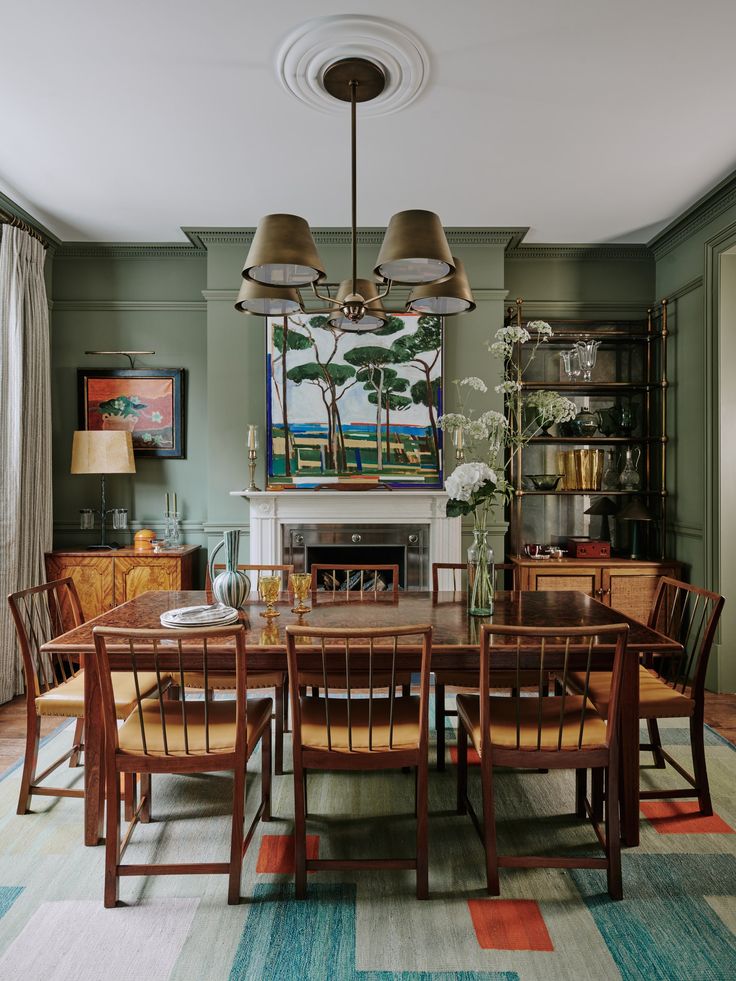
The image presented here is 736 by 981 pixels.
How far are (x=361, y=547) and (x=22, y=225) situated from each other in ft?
9.67

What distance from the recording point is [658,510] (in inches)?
188

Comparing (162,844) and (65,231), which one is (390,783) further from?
(65,231)

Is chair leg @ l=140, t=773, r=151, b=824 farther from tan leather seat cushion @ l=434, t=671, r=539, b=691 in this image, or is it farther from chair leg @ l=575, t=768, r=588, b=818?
chair leg @ l=575, t=768, r=588, b=818

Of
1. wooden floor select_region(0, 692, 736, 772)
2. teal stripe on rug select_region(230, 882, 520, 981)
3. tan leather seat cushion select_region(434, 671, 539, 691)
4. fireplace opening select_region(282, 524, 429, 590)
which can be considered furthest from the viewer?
fireplace opening select_region(282, 524, 429, 590)

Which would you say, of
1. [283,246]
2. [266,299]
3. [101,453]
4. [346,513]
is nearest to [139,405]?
[101,453]

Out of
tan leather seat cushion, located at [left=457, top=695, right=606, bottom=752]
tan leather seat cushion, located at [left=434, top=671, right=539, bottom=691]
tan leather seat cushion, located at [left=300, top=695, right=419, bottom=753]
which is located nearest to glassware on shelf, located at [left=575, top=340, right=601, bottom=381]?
tan leather seat cushion, located at [left=434, top=671, right=539, bottom=691]

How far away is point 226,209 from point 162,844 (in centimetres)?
351

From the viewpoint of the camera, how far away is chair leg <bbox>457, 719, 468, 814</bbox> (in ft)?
7.95

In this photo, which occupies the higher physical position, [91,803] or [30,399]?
[30,399]

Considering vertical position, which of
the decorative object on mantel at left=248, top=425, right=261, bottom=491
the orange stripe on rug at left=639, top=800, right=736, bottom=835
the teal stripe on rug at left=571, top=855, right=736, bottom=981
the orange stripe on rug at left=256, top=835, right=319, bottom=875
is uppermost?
the decorative object on mantel at left=248, top=425, right=261, bottom=491

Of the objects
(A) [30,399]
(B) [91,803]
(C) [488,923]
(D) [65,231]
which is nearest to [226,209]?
(D) [65,231]

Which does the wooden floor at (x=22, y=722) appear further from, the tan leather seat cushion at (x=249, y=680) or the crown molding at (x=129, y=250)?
the crown molding at (x=129, y=250)

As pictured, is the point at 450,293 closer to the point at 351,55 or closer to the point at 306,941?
the point at 351,55

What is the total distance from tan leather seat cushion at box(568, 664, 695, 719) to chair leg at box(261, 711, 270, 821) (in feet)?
3.98
